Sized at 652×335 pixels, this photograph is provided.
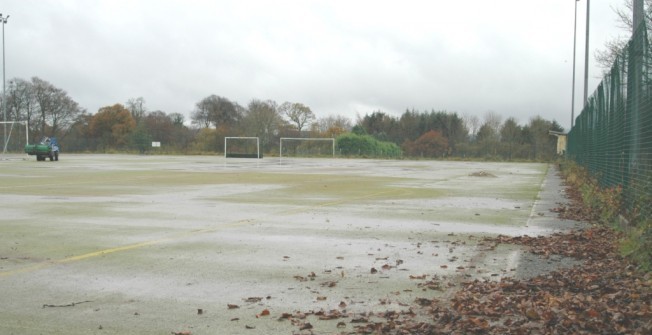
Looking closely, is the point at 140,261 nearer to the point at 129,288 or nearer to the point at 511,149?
the point at 129,288

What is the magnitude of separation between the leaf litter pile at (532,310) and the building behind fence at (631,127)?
2.14 meters

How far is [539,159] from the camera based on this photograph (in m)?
62.6

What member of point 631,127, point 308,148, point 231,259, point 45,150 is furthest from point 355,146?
point 231,259

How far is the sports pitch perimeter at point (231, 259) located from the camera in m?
4.98

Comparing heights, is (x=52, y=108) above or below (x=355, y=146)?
above

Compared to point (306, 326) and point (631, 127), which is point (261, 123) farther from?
point (306, 326)

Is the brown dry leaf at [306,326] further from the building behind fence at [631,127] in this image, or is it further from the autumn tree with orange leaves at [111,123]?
the autumn tree with orange leaves at [111,123]

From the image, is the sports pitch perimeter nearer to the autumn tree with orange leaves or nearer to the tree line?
the tree line

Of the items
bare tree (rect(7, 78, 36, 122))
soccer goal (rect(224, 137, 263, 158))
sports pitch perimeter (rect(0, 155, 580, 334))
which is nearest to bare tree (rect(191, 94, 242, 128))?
bare tree (rect(7, 78, 36, 122))

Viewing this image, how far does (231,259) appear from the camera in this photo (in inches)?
288

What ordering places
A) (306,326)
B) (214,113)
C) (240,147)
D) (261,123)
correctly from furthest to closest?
(214,113) → (261,123) → (240,147) → (306,326)

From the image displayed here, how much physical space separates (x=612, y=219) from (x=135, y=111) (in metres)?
104

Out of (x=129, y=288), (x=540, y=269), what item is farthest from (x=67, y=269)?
(x=540, y=269)

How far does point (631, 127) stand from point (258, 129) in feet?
231
